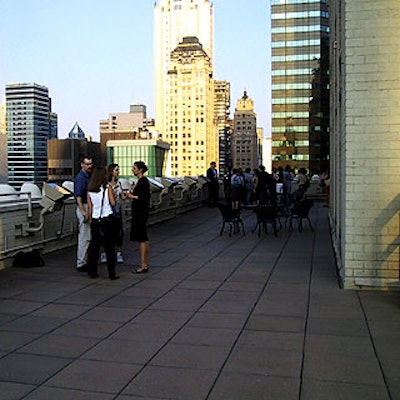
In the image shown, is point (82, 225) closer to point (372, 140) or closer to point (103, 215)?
point (103, 215)

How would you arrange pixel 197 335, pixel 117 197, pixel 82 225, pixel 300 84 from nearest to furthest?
pixel 197 335, pixel 82 225, pixel 117 197, pixel 300 84

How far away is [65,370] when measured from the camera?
173 inches

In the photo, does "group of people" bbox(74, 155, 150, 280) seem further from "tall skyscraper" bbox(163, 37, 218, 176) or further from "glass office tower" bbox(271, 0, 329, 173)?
"tall skyscraper" bbox(163, 37, 218, 176)

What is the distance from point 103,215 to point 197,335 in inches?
141

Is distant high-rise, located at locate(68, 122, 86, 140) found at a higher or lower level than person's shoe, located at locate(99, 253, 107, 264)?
higher

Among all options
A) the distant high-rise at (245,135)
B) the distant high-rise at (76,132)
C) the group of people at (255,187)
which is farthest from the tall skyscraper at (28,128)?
the group of people at (255,187)

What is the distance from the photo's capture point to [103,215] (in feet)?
27.6

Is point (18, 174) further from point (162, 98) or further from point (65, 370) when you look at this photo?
point (65, 370)

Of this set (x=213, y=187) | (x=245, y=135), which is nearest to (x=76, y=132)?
(x=245, y=135)

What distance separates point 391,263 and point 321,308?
1506 mm

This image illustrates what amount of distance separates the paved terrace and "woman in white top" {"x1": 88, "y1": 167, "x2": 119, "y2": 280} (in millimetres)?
308

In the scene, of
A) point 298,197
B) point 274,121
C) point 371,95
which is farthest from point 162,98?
point 371,95

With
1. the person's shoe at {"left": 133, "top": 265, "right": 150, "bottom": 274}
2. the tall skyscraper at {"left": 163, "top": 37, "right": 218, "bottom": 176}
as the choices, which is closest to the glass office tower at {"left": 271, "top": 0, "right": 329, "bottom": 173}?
the tall skyscraper at {"left": 163, "top": 37, "right": 218, "bottom": 176}

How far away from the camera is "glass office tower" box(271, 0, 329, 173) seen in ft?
330
